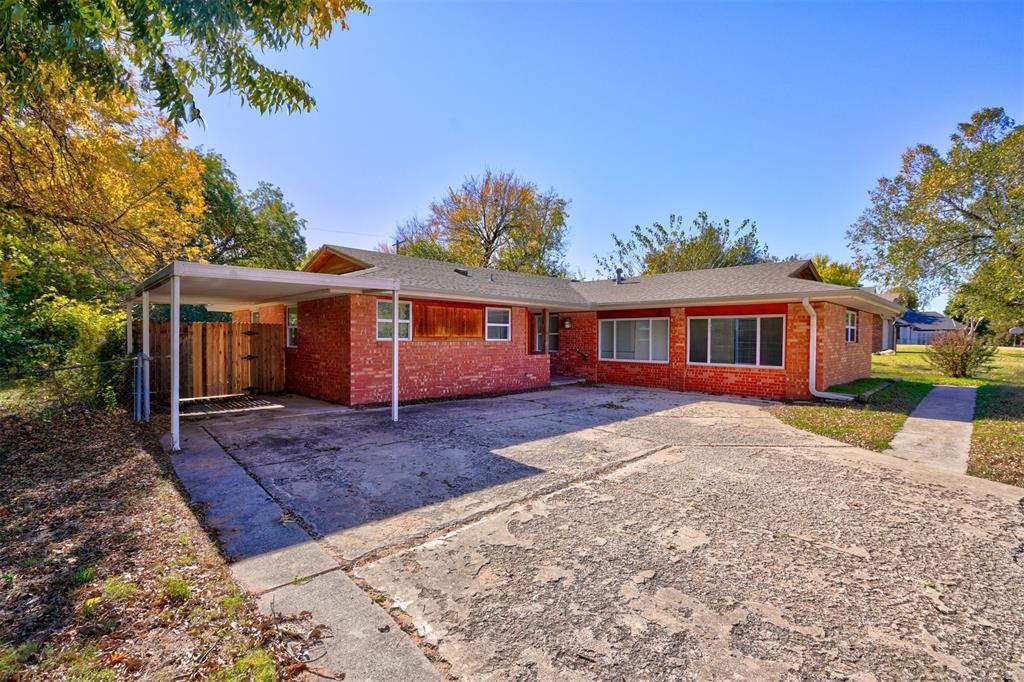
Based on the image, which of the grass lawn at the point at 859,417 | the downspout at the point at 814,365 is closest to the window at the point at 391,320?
the grass lawn at the point at 859,417

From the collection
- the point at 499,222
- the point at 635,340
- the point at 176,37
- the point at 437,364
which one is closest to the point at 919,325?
the point at 499,222

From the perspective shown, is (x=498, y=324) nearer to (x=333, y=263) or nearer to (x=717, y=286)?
(x=333, y=263)

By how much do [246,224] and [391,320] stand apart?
57.2 feet

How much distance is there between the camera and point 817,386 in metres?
11.0

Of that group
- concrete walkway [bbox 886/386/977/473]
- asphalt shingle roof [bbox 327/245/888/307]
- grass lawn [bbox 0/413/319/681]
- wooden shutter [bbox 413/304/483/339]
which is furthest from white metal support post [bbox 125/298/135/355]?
concrete walkway [bbox 886/386/977/473]

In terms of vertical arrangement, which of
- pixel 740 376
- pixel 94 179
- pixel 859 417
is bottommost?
pixel 859 417

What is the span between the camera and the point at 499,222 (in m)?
31.2

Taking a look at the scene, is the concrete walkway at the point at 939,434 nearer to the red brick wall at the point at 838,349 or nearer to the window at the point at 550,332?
the red brick wall at the point at 838,349

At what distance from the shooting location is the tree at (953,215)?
15451 millimetres

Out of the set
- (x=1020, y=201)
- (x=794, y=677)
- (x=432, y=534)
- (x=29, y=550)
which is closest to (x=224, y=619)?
(x=432, y=534)

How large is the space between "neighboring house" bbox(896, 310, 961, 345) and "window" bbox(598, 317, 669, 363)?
3540 cm

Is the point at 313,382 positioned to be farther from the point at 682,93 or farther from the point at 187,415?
the point at 682,93

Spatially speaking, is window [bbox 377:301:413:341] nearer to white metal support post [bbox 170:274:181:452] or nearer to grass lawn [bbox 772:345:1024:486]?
white metal support post [bbox 170:274:181:452]

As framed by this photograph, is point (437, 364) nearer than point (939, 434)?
No
